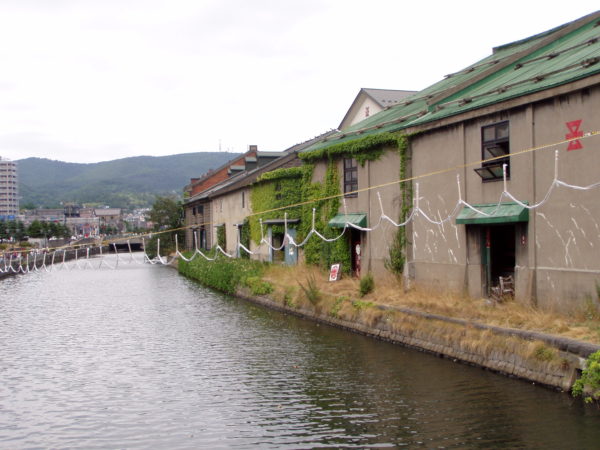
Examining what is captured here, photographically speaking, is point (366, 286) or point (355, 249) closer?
point (366, 286)

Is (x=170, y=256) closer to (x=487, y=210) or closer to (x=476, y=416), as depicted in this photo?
(x=487, y=210)

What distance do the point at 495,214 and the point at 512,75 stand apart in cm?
559

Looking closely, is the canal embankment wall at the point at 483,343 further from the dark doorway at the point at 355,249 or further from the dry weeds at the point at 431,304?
the dark doorway at the point at 355,249

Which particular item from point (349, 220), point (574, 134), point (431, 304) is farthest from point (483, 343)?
point (349, 220)

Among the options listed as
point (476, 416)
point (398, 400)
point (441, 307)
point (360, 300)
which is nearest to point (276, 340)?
point (360, 300)

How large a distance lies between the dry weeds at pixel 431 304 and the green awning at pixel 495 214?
221 centimetres

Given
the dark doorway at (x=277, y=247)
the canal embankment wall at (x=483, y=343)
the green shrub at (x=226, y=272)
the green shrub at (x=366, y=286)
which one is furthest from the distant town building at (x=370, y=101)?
the canal embankment wall at (x=483, y=343)

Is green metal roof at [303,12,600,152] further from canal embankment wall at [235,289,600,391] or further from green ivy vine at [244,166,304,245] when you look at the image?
canal embankment wall at [235,289,600,391]

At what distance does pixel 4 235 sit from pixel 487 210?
98775mm

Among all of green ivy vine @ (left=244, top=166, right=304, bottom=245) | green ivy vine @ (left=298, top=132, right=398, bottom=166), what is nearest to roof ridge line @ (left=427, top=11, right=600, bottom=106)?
green ivy vine @ (left=298, top=132, right=398, bottom=166)

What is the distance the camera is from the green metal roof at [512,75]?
16.7 m

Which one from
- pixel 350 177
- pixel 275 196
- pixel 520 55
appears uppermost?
pixel 520 55

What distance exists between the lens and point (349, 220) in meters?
25.9

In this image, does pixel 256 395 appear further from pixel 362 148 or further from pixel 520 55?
pixel 520 55
